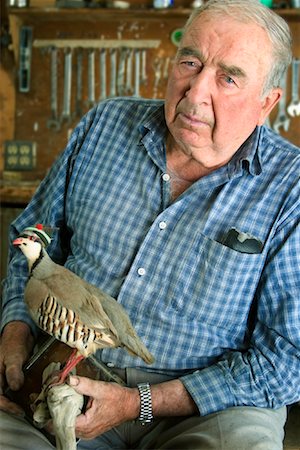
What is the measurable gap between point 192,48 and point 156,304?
496 mm

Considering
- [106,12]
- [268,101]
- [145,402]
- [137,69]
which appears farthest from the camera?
[137,69]

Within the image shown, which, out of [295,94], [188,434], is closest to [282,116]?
[295,94]

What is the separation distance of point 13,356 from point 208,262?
410 millimetres

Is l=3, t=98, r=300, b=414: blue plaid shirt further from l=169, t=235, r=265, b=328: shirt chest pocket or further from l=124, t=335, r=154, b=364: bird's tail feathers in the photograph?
l=124, t=335, r=154, b=364: bird's tail feathers

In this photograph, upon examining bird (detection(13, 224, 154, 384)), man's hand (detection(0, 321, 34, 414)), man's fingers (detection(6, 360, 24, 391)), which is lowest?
man's hand (detection(0, 321, 34, 414))

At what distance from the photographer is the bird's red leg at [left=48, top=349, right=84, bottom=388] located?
Answer: 3.26 ft

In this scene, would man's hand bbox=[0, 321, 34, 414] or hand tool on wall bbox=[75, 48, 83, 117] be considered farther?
hand tool on wall bbox=[75, 48, 83, 117]

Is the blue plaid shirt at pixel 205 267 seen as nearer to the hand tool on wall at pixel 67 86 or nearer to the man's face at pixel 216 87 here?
the man's face at pixel 216 87

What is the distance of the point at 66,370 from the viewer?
100 cm

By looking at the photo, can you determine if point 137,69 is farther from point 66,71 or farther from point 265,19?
point 265,19

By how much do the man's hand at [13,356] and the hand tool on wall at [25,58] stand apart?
7.46 ft

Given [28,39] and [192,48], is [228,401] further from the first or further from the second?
[28,39]

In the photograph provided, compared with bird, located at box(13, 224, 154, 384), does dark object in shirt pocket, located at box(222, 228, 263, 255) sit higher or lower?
lower

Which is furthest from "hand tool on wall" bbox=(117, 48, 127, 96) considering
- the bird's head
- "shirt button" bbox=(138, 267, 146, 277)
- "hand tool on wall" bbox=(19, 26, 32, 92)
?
the bird's head
